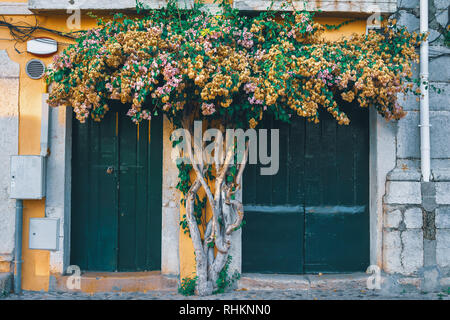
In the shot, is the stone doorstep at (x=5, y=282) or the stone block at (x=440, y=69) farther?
the stone block at (x=440, y=69)

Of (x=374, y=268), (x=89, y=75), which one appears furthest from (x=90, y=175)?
(x=374, y=268)

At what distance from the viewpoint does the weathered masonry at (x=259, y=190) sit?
5062 mm

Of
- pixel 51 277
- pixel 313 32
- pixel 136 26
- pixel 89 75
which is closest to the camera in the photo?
pixel 89 75

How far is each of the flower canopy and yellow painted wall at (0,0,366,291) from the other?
36 centimetres

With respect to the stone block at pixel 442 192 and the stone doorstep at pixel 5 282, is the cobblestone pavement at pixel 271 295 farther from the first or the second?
the stone block at pixel 442 192

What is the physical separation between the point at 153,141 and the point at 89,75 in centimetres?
142

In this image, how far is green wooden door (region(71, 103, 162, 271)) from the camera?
5.43 meters

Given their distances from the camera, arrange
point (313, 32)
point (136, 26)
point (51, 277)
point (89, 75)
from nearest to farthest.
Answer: point (89, 75)
point (136, 26)
point (313, 32)
point (51, 277)

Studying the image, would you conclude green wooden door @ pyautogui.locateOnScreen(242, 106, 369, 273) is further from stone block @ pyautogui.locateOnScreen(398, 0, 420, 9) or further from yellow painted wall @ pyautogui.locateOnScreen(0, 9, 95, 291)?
yellow painted wall @ pyautogui.locateOnScreen(0, 9, 95, 291)

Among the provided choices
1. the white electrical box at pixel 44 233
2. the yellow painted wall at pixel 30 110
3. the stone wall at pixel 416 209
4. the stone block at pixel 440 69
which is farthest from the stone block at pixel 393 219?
the yellow painted wall at pixel 30 110

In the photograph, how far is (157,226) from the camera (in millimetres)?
5453

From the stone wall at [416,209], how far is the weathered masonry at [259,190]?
1 centimetres

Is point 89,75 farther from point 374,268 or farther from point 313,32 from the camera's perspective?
point 374,268

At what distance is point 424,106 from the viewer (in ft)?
16.5
